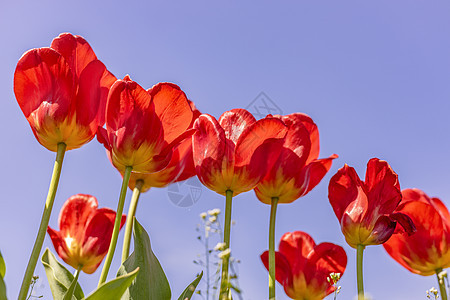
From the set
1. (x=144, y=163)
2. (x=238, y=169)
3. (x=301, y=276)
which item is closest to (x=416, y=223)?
(x=301, y=276)

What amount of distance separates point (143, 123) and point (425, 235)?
0.79 meters

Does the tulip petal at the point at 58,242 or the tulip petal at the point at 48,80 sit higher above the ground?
the tulip petal at the point at 48,80

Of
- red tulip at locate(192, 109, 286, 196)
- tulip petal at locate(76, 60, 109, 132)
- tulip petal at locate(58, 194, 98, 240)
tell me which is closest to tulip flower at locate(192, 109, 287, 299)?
red tulip at locate(192, 109, 286, 196)

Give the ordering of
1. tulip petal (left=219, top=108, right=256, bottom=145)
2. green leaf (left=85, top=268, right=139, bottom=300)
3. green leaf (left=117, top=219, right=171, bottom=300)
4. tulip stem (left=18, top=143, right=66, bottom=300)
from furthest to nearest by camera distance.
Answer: tulip petal (left=219, top=108, right=256, bottom=145)
green leaf (left=117, top=219, right=171, bottom=300)
tulip stem (left=18, top=143, right=66, bottom=300)
green leaf (left=85, top=268, right=139, bottom=300)

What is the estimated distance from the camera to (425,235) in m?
1.32

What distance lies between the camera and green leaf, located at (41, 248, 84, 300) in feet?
3.65

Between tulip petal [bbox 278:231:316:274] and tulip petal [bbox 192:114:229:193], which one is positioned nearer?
tulip petal [bbox 192:114:229:193]

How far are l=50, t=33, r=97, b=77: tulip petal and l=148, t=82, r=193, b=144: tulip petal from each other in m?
0.17

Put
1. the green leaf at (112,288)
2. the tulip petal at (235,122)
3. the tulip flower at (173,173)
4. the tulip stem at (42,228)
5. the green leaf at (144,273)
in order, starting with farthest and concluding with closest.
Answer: the tulip flower at (173,173) → the tulip petal at (235,122) → the green leaf at (144,273) → the tulip stem at (42,228) → the green leaf at (112,288)

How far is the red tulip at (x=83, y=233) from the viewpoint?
149 centimetres

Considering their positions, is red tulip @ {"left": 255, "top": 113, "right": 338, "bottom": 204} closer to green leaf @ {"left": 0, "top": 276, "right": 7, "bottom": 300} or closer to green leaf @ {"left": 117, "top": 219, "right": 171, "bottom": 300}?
green leaf @ {"left": 117, "top": 219, "right": 171, "bottom": 300}

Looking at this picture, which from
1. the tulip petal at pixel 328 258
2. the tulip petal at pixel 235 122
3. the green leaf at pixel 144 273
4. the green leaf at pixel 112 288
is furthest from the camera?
the tulip petal at pixel 328 258

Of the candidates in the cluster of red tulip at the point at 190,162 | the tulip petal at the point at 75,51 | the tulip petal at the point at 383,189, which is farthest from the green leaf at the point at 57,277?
the tulip petal at the point at 383,189

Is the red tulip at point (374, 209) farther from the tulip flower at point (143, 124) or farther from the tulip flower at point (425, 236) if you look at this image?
the tulip flower at point (143, 124)
